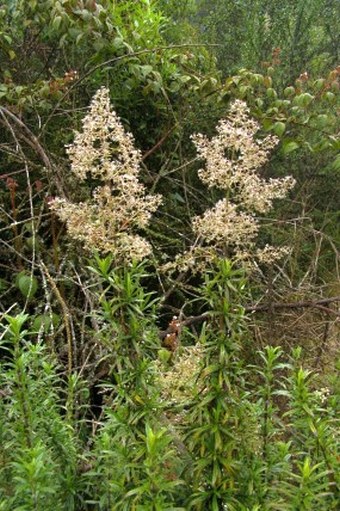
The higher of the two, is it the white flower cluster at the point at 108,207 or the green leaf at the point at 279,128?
the white flower cluster at the point at 108,207

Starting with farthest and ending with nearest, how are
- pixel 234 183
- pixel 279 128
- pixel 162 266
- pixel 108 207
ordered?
1. pixel 279 128
2. pixel 162 266
3. pixel 234 183
4. pixel 108 207

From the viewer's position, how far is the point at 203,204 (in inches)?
171

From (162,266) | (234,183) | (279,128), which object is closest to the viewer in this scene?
(234,183)

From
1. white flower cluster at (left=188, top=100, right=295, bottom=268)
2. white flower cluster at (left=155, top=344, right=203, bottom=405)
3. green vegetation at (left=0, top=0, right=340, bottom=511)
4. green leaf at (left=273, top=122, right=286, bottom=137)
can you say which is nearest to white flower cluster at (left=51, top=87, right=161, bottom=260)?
green vegetation at (left=0, top=0, right=340, bottom=511)

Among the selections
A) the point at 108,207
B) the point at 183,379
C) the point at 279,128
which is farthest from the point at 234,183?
the point at 279,128

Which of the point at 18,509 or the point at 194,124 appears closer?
the point at 18,509

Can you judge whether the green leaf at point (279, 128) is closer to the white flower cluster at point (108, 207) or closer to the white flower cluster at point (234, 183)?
the white flower cluster at point (234, 183)

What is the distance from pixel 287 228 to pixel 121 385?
331cm

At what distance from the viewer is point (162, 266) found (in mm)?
2131

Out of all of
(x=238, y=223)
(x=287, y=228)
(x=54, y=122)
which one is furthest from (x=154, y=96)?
(x=238, y=223)

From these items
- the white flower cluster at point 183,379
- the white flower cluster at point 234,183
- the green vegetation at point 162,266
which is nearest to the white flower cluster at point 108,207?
the green vegetation at point 162,266

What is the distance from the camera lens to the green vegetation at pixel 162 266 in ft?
5.85

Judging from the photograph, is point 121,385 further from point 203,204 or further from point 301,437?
point 203,204

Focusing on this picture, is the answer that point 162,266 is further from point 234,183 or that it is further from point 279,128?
point 279,128
